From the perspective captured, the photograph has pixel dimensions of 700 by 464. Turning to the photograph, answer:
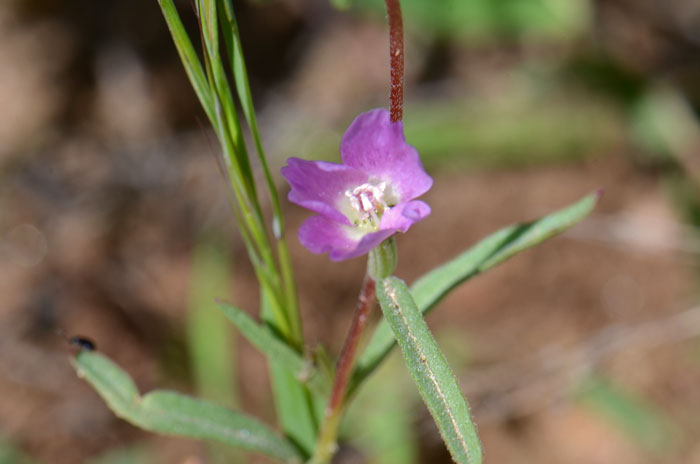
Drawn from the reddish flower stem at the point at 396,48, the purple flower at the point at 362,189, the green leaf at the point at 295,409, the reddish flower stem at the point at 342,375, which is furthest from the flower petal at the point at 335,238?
the green leaf at the point at 295,409

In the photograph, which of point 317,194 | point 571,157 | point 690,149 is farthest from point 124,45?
point 690,149

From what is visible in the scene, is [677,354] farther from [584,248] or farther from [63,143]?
[63,143]

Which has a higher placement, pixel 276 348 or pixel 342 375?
pixel 276 348

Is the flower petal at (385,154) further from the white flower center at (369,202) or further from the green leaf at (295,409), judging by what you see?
the green leaf at (295,409)

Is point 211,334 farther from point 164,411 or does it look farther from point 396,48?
point 396,48

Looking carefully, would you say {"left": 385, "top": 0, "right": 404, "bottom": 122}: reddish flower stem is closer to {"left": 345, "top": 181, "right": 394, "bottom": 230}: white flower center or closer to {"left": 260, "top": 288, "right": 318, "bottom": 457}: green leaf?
{"left": 345, "top": 181, "right": 394, "bottom": 230}: white flower center

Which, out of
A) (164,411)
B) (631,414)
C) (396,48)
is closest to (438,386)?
Result: (396,48)

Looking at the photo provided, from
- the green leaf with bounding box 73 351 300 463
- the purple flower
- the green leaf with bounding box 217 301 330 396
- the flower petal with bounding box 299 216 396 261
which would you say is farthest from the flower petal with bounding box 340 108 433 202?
the green leaf with bounding box 73 351 300 463
